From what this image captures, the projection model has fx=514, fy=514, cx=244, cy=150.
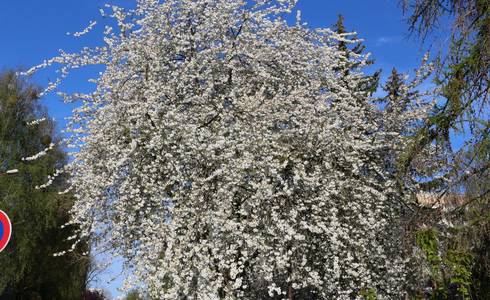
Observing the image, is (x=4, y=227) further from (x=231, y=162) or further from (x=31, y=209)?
(x=31, y=209)

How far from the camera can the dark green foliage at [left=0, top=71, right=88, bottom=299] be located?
19.8 meters

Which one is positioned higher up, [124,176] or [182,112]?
[182,112]

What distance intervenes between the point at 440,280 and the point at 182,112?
5772 millimetres

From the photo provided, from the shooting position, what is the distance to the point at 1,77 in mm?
23031

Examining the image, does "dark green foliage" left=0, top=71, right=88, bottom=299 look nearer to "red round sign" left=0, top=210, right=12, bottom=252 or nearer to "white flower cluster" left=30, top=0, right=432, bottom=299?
"white flower cluster" left=30, top=0, right=432, bottom=299

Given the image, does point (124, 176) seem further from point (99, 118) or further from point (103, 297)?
point (103, 297)

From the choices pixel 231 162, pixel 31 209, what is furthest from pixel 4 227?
pixel 31 209

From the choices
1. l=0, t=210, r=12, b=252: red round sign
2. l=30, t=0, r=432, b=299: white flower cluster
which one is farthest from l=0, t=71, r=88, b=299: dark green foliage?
l=0, t=210, r=12, b=252: red round sign

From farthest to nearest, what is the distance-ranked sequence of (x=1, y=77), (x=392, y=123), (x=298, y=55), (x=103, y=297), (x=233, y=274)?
(x=103, y=297), (x=1, y=77), (x=392, y=123), (x=298, y=55), (x=233, y=274)

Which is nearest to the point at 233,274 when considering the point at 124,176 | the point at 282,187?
the point at 282,187

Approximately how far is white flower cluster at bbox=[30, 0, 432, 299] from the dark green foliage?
36.2 feet

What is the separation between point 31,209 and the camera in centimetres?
2042

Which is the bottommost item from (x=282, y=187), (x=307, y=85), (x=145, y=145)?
(x=282, y=187)

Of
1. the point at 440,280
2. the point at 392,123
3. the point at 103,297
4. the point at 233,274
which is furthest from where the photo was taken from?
the point at 103,297
